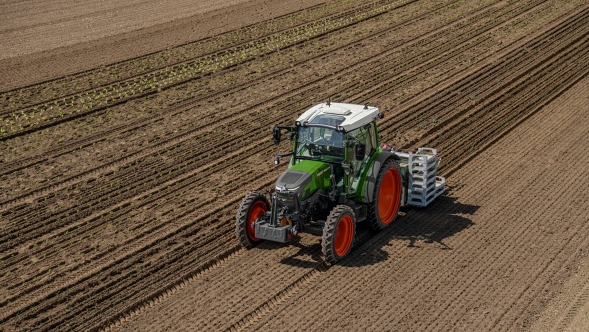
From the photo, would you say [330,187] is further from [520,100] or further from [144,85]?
[144,85]

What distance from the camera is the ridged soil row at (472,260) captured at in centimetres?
1141

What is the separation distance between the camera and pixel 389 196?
14398 millimetres

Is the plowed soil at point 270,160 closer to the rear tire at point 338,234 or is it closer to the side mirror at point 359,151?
the rear tire at point 338,234

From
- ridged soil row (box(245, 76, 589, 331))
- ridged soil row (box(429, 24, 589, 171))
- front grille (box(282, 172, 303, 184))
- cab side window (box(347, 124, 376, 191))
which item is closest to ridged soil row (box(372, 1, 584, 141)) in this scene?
ridged soil row (box(429, 24, 589, 171))

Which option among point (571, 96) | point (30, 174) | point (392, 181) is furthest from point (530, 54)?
point (30, 174)

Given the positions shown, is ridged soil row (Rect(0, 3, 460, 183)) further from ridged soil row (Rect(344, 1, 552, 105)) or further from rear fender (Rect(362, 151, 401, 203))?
rear fender (Rect(362, 151, 401, 203))

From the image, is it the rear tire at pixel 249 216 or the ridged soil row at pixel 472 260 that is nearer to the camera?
the ridged soil row at pixel 472 260

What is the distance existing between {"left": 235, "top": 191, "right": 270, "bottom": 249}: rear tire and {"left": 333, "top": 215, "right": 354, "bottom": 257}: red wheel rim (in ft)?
4.56

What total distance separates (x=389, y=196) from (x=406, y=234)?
803mm

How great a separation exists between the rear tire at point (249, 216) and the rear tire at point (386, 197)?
188 centimetres

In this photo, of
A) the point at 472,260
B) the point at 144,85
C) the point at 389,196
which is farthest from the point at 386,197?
the point at 144,85

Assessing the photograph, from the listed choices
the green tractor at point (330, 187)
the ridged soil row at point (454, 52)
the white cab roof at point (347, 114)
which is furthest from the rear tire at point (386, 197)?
the ridged soil row at point (454, 52)

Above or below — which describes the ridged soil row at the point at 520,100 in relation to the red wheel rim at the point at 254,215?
below

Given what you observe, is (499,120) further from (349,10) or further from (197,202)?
(349,10)
